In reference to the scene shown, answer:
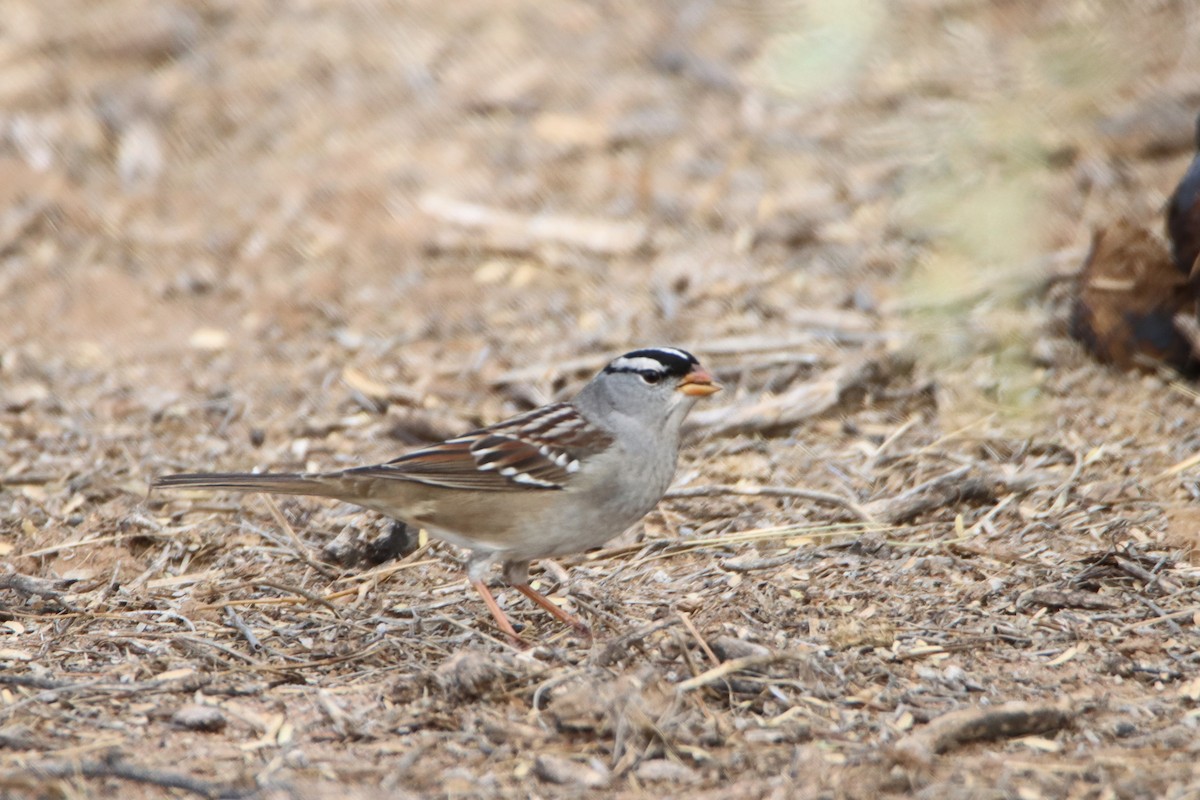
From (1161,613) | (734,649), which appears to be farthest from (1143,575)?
(734,649)

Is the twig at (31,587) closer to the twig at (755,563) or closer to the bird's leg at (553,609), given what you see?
the bird's leg at (553,609)

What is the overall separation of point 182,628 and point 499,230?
12.3ft

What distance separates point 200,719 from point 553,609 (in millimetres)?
1184

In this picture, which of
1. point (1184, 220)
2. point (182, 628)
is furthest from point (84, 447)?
point (1184, 220)

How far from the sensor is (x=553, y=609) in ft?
14.0

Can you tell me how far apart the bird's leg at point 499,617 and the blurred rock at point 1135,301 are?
287cm

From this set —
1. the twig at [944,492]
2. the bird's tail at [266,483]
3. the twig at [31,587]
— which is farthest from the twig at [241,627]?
the twig at [944,492]

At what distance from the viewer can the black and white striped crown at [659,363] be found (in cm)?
462

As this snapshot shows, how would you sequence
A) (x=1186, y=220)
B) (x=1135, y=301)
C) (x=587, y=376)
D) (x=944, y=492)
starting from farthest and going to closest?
(x=587, y=376) < (x=1135, y=301) < (x=1186, y=220) < (x=944, y=492)

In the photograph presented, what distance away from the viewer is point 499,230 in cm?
748

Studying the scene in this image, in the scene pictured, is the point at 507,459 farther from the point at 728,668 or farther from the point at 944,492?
the point at 944,492

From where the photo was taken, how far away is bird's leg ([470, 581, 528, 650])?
4.11 metres

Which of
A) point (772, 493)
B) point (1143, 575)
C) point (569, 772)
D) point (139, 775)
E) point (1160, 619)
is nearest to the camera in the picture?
point (139, 775)

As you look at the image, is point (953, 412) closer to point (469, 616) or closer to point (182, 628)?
point (469, 616)
